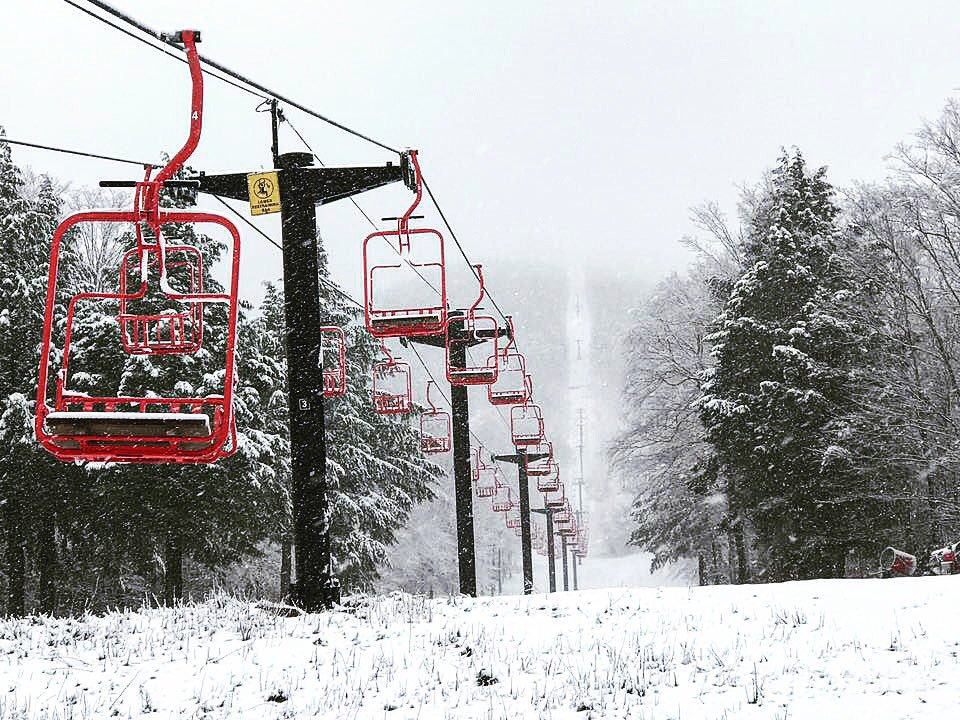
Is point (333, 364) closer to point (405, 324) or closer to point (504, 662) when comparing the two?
point (405, 324)

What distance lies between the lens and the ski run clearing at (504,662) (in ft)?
24.8

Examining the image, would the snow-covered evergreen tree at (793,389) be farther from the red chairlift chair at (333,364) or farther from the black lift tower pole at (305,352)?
the black lift tower pole at (305,352)

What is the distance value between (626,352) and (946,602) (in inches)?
1237

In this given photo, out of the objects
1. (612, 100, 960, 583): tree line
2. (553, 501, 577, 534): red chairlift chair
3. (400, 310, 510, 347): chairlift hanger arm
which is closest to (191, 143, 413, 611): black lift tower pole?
(400, 310, 510, 347): chairlift hanger arm

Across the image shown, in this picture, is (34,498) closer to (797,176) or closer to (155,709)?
(155,709)

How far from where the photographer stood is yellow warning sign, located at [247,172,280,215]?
1245cm

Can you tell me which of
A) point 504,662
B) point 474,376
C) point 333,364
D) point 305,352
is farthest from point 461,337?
point 504,662

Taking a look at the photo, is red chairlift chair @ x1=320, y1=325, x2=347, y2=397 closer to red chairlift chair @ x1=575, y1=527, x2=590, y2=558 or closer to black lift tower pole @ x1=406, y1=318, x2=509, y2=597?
black lift tower pole @ x1=406, y1=318, x2=509, y2=597

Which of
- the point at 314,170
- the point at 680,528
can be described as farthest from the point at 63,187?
the point at 314,170

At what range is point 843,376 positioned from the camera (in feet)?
90.1

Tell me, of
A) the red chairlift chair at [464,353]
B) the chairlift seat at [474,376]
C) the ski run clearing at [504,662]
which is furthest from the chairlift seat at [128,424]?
the chairlift seat at [474,376]

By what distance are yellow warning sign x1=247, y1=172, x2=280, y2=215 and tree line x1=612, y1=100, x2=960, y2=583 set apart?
687 inches

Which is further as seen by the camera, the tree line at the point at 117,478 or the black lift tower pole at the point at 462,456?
the black lift tower pole at the point at 462,456

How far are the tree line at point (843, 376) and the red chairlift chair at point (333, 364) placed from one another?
1089 centimetres
